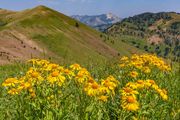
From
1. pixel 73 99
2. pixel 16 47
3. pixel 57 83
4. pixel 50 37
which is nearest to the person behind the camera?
pixel 57 83

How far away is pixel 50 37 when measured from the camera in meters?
99.1

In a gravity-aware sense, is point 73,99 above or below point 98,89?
below

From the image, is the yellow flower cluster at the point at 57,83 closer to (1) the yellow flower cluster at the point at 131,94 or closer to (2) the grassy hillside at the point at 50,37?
(1) the yellow flower cluster at the point at 131,94

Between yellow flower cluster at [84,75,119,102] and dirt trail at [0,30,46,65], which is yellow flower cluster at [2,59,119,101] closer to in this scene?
yellow flower cluster at [84,75,119,102]

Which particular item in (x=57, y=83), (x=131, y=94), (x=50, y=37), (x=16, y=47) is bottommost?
(x=50, y=37)

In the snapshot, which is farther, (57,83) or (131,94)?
(57,83)

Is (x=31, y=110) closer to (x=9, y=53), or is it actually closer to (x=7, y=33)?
(x=9, y=53)

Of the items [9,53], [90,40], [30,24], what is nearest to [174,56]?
[9,53]

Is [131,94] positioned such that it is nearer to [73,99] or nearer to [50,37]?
[73,99]

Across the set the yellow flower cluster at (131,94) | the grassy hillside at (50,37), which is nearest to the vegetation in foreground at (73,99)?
the yellow flower cluster at (131,94)

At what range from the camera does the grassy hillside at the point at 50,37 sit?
272 feet

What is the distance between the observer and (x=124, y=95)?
294 inches

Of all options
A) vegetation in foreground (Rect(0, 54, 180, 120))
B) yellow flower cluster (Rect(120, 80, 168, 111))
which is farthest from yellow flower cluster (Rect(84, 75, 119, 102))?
yellow flower cluster (Rect(120, 80, 168, 111))

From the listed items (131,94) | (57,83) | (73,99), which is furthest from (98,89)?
(73,99)
